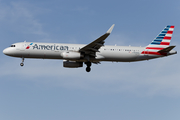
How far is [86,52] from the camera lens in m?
49.2

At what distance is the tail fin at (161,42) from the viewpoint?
169 feet

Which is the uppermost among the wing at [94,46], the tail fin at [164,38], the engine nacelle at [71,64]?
the tail fin at [164,38]

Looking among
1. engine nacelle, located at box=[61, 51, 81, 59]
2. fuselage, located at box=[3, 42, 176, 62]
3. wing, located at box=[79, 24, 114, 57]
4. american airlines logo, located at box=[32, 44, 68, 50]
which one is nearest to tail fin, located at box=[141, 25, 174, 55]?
fuselage, located at box=[3, 42, 176, 62]

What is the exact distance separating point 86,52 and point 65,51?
11.3 ft

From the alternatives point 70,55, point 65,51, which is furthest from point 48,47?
point 70,55

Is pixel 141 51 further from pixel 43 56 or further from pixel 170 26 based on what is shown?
pixel 43 56

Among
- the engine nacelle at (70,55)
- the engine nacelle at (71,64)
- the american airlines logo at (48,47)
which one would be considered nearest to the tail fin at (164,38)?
the engine nacelle at (71,64)

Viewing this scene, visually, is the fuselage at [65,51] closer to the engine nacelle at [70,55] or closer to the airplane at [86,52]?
the airplane at [86,52]

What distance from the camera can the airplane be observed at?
4866 cm

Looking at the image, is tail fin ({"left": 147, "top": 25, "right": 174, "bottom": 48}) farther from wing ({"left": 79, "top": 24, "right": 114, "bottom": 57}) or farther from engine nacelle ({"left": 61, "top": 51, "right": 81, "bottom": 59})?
engine nacelle ({"left": 61, "top": 51, "right": 81, "bottom": 59})

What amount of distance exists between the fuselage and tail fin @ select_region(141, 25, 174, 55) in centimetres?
84

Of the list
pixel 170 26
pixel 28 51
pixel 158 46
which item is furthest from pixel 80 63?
pixel 170 26

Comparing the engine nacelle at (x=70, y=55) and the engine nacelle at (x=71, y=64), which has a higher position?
the engine nacelle at (x=70, y=55)

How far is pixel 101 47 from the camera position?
50.1 metres
